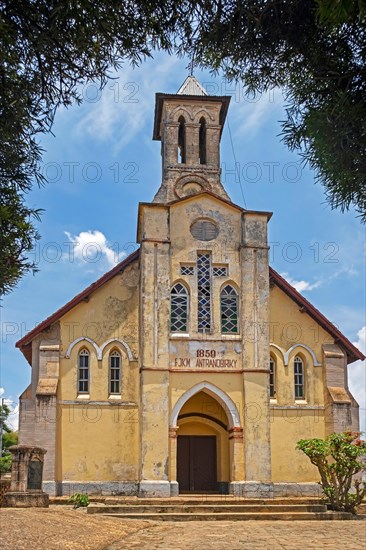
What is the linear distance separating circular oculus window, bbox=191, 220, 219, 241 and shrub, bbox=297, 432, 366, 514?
8.84 metres

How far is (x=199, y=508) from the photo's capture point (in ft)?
69.8

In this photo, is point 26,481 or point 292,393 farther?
point 292,393

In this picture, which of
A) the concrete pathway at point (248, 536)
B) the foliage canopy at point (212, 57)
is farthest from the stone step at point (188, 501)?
the foliage canopy at point (212, 57)

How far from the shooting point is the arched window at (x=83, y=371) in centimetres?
2675

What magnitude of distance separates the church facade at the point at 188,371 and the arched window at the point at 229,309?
1.5 inches

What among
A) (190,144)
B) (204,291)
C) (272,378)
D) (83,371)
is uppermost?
(190,144)

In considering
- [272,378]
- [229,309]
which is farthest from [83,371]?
[272,378]

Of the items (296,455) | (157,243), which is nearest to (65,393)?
(157,243)

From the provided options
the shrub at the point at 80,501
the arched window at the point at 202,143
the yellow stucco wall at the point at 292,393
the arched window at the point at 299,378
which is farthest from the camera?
the arched window at the point at 202,143

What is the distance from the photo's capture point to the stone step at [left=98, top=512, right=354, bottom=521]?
66.5 feet

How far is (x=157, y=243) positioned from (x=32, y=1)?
67.7 ft

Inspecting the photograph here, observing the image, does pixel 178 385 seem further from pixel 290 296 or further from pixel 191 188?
pixel 191 188

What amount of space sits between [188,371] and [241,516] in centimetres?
623

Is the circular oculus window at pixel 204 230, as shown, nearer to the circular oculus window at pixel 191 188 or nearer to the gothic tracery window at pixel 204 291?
the gothic tracery window at pixel 204 291
